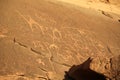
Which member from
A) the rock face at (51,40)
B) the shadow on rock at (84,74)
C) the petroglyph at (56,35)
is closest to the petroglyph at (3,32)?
the rock face at (51,40)

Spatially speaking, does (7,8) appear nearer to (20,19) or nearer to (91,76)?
(20,19)

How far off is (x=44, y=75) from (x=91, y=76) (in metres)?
0.66

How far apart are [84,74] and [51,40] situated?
3.08ft

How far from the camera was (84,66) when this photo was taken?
295 centimetres

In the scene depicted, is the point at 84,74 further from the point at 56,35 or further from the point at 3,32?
the point at 3,32

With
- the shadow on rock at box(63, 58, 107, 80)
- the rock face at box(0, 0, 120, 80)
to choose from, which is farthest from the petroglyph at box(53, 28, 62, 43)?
the shadow on rock at box(63, 58, 107, 80)

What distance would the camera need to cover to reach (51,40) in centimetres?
367

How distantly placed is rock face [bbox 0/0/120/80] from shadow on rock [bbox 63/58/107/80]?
0.08 metres

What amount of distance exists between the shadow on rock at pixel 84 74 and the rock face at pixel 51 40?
80mm

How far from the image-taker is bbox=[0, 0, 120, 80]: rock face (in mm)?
3037

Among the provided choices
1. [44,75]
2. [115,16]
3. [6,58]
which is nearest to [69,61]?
[44,75]

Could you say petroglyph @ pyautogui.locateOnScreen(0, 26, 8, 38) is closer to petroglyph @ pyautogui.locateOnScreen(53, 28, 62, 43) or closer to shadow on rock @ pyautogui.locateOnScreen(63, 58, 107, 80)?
petroglyph @ pyautogui.locateOnScreen(53, 28, 62, 43)

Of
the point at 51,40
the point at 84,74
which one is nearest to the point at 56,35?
the point at 51,40

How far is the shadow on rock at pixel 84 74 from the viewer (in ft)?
9.38
